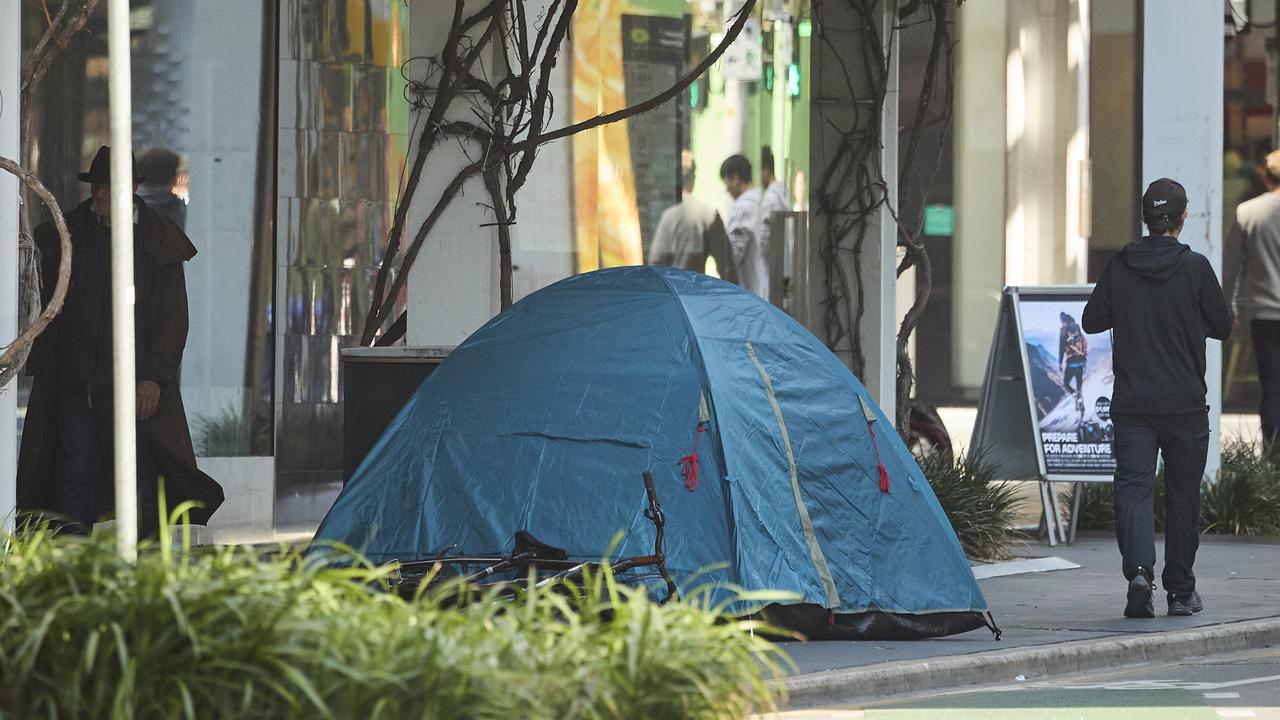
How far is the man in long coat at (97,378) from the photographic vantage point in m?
9.30

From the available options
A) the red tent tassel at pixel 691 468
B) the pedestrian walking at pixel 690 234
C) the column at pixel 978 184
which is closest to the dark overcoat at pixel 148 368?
the red tent tassel at pixel 691 468

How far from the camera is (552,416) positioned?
8742mm

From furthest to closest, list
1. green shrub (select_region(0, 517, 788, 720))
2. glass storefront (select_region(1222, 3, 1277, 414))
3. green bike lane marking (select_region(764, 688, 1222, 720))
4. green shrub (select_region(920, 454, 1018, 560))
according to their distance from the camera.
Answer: glass storefront (select_region(1222, 3, 1277, 414))
green shrub (select_region(920, 454, 1018, 560))
green bike lane marking (select_region(764, 688, 1222, 720))
green shrub (select_region(0, 517, 788, 720))

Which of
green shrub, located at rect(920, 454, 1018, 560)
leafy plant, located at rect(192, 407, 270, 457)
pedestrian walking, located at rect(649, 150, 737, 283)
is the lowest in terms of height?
green shrub, located at rect(920, 454, 1018, 560)

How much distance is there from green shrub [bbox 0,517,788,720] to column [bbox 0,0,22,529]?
2.89 m

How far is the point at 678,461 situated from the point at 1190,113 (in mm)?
6168

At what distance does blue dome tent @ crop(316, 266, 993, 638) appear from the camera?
8461 millimetres

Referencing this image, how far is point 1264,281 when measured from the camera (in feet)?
48.8

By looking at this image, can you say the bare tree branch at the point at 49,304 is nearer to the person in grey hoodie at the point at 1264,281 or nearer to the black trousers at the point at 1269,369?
the black trousers at the point at 1269,369

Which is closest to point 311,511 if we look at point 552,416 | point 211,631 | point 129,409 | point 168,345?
point 168,345

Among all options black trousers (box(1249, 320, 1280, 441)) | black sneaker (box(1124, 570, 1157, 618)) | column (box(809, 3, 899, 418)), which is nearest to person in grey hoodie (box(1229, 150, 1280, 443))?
black trousers (box(1249, 320, 1280, 441))

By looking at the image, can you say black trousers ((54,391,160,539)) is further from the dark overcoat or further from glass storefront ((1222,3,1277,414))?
glass storefront ((1222,3,1277,414))

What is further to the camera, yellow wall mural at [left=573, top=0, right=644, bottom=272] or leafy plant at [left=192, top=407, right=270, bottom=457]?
yellow wall mural at [left=573, top=0, right=644, bottom=272]

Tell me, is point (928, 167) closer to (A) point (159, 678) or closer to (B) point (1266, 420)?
(B) point (1266, 420)
